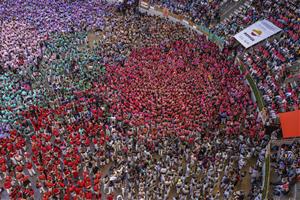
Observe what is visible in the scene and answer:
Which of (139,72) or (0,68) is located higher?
(139,72)

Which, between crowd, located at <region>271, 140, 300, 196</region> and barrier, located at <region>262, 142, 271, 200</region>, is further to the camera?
barrier, located at <region>262, 142, 271, 200</region>

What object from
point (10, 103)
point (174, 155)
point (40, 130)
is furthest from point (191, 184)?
point (10, 103)

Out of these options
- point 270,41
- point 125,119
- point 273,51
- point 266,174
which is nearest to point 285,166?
point 266,174

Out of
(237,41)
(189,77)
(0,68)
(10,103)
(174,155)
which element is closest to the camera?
(174,155)

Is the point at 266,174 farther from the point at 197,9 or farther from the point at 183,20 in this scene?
the point at 197,9

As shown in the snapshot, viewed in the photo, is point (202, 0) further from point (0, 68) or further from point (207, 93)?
point (0, 68)

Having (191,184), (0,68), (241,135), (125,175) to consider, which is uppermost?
(241,135)

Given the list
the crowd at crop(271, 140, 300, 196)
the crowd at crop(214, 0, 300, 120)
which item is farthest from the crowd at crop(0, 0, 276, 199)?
the crowd at crop(214, 0, 300, 120)

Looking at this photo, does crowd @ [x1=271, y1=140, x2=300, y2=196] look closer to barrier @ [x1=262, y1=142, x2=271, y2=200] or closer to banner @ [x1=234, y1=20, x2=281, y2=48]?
barrier @ [x1=262, y1=142, x2=271, y2=200]
